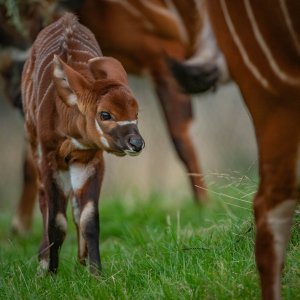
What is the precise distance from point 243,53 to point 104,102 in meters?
0.97

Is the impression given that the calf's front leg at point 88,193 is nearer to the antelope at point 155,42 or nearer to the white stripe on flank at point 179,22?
the antelope at point 155,42

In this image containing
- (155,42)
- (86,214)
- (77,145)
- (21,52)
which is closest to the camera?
(77,145)

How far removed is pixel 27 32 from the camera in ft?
22.7

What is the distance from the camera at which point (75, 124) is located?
4523 mm

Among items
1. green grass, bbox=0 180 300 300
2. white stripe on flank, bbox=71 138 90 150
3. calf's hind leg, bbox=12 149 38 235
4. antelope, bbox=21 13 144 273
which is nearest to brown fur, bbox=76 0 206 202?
calf's hind leg, bbox=12 149 38 235

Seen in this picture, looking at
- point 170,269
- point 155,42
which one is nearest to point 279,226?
point 170,269

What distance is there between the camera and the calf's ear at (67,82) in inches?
176

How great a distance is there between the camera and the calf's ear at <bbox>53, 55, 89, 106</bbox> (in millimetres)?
4461

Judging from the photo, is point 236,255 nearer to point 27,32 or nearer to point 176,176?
point 27,32

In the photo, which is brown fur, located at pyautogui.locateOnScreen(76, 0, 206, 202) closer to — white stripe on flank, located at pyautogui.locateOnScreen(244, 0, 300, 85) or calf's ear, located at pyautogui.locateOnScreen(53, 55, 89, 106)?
calf's ear, located at pyautogui.locateOnScreen(53, 55, 89, 106)

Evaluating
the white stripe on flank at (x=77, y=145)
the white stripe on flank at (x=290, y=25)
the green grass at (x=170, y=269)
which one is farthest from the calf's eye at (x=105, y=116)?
the white stripe on flank at (x=290, y=25)

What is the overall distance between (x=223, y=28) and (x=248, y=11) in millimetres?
131

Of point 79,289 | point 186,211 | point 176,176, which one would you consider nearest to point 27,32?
point 186,211

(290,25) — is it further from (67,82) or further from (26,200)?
(26,200)
